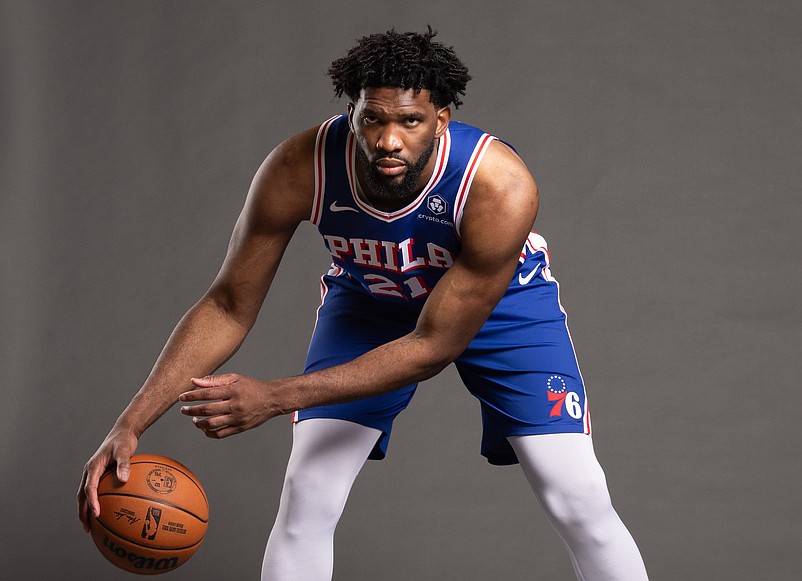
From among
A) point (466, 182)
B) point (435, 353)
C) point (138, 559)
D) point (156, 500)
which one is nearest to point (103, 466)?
point (156, 500)

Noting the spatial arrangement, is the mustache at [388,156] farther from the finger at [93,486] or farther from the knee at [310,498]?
the finger at [93,486]

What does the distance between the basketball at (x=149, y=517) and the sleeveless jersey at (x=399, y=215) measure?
37.1 inches

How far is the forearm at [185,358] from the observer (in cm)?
352

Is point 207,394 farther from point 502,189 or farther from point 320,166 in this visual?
point 502,189

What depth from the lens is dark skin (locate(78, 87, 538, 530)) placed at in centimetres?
333

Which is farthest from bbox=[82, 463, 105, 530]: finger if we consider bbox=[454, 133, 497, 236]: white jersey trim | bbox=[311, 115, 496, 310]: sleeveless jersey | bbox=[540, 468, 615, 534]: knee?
bbox=[540, 468, 615, 534]: knee

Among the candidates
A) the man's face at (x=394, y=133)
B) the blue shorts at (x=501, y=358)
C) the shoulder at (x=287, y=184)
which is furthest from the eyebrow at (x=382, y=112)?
the blue shorts at (x=501, y=358)

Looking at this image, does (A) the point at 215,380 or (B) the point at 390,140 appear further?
(B) the point at 390,140

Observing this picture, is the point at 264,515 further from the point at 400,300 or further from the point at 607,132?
the point at 607,132

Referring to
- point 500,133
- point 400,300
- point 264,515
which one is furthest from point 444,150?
point 264,515

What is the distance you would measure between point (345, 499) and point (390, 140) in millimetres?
1189

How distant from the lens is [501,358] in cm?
402

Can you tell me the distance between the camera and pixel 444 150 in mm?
3717

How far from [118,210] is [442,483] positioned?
2214mm
